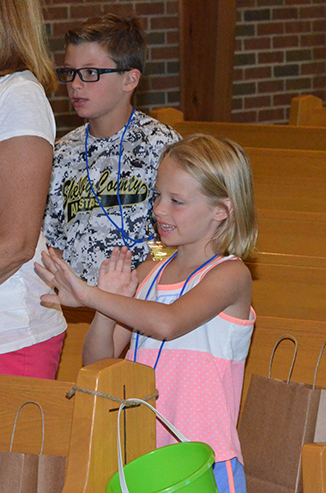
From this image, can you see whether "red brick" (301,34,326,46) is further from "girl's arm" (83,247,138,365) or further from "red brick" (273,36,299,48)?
"girl's arm" (83,247,138,365)

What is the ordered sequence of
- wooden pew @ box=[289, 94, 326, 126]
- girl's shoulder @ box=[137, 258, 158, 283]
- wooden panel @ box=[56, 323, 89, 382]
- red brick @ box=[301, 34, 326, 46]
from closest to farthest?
girl's shoulder @ box=[137, 258, 158, 283]
wooden panel @ box=[56, 323, 89, 382]
wooden pew @ box=[289, 94, 326, 126]
red brick @ box=[301, 34, 326, 46]

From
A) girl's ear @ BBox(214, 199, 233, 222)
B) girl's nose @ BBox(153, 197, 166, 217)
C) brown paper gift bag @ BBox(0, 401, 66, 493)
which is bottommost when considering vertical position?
brown paper gift bag @ BBox(0, 401, 66, 493)

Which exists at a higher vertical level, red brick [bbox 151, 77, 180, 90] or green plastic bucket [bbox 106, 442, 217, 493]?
green plastic bucket [bbox 106, 442, 217, 493]

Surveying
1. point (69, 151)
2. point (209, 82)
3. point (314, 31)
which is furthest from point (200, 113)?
point (69, 151)

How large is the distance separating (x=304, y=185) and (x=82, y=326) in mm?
1152

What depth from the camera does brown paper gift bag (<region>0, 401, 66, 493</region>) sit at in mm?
1302

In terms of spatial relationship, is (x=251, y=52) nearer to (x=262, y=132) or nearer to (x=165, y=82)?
(x=165, y=82)

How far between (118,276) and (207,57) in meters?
3.71

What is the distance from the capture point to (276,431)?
1632mm

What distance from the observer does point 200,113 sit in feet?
17.1

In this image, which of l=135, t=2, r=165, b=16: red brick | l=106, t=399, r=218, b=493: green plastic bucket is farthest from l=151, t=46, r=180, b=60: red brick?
l=106, t=399, r=218, b=493: green plastic bucket

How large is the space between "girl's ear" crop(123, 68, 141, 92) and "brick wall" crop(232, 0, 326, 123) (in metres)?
3.36

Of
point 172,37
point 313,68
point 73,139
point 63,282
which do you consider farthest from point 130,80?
point 313,68

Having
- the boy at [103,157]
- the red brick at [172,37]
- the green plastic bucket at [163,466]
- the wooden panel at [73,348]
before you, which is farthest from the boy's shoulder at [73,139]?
the red brick at [172,37]
